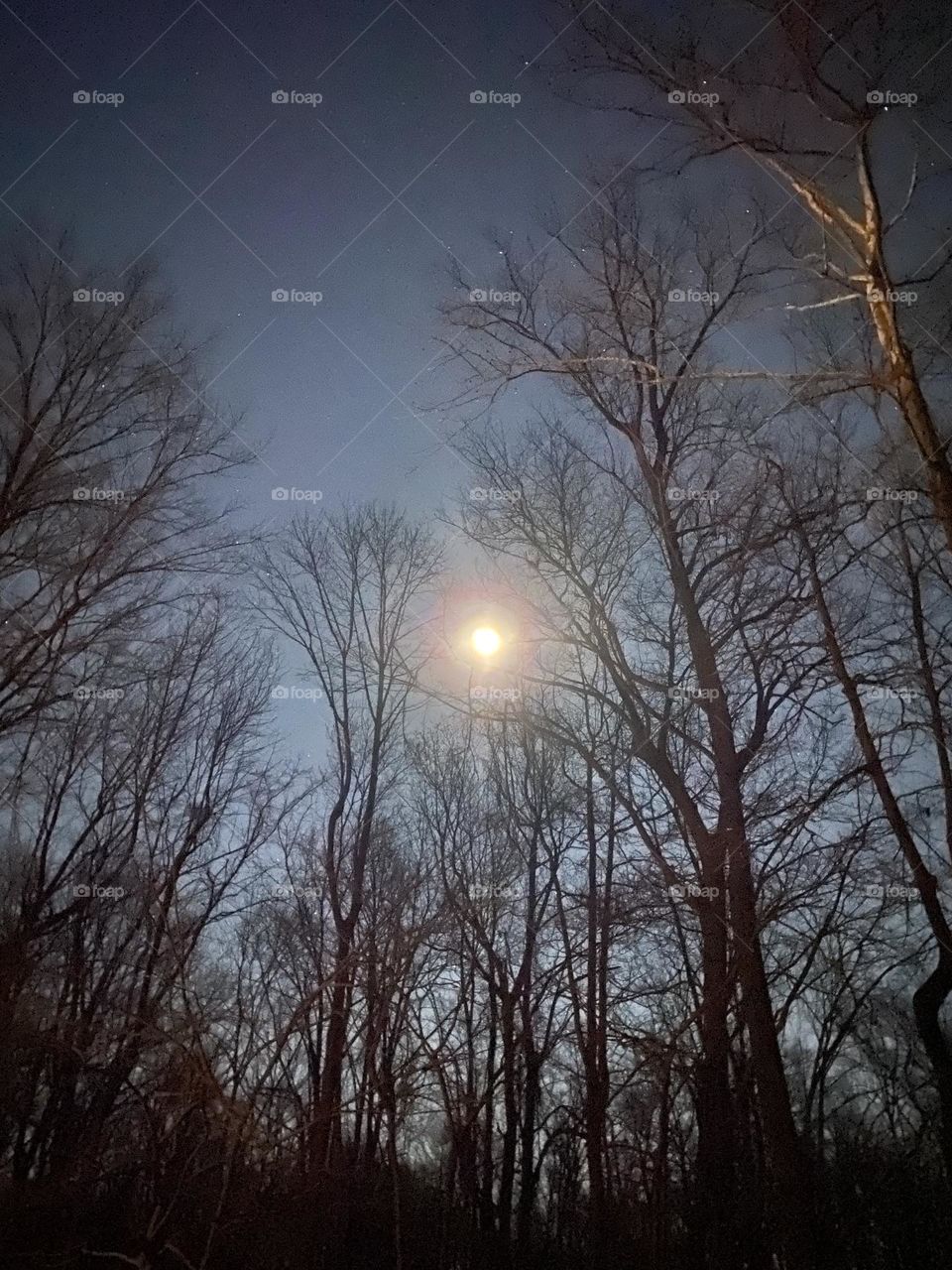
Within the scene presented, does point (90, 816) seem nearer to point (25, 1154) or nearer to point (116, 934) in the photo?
point (116, 934)

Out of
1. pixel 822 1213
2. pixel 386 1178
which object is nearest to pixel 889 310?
pixel 822 1213

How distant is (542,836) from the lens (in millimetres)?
16656

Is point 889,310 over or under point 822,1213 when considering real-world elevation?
over

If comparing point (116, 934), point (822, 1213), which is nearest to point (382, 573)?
point (116, 934)

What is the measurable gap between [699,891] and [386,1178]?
12.0 m

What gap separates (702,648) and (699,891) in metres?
2.72

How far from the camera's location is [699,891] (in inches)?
322

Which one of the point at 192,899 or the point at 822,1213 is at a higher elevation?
the point at 192,899

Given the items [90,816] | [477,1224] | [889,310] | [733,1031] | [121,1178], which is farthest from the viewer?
[477,1224]

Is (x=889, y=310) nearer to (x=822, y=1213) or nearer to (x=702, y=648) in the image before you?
(x=702, y=648)

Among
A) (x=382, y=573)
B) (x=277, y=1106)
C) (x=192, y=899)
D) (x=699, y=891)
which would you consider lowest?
(x=277, y=1106)

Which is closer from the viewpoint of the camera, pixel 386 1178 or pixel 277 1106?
pixel 277 1106

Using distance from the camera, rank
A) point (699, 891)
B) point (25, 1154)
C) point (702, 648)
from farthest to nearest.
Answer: point (25, 1154) → point (702, 648) → point (699, 891)

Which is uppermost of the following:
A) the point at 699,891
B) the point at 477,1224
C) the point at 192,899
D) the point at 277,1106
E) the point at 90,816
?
the point at 90,816
